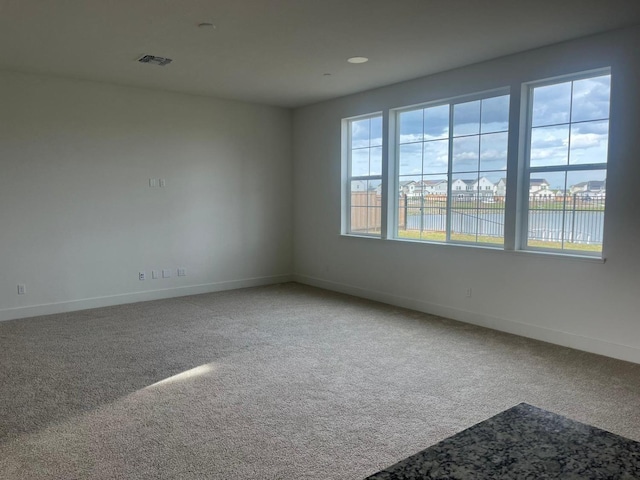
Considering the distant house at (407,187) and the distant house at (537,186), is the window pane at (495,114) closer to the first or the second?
the distant house at (537,186)

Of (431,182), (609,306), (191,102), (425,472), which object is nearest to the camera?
(425,472)

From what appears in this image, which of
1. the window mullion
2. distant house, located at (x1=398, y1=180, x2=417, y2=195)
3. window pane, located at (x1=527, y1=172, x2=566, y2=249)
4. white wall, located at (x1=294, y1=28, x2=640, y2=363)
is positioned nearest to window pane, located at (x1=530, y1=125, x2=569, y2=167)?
window pane, located at (x1=527, y1=172, x2=566, y2=249)

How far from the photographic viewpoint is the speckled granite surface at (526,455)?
2.81 feet

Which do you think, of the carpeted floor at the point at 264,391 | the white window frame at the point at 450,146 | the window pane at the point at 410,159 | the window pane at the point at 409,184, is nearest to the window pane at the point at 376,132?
the white window frame at the point at 450,146

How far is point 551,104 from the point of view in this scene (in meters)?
4.45

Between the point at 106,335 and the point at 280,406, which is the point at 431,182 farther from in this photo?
the point at 106,335

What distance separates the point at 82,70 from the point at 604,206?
212 inches

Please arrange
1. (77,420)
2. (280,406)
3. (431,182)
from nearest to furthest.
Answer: (77,420), (280,406), (431,182)

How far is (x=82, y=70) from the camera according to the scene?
16.8ft

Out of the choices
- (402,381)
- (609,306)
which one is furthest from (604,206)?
(402,381)

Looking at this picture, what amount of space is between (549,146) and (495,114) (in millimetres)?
675

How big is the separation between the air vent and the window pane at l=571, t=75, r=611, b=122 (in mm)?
3895

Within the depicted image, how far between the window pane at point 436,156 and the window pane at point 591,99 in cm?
142

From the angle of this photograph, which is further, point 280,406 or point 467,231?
point 467,231
